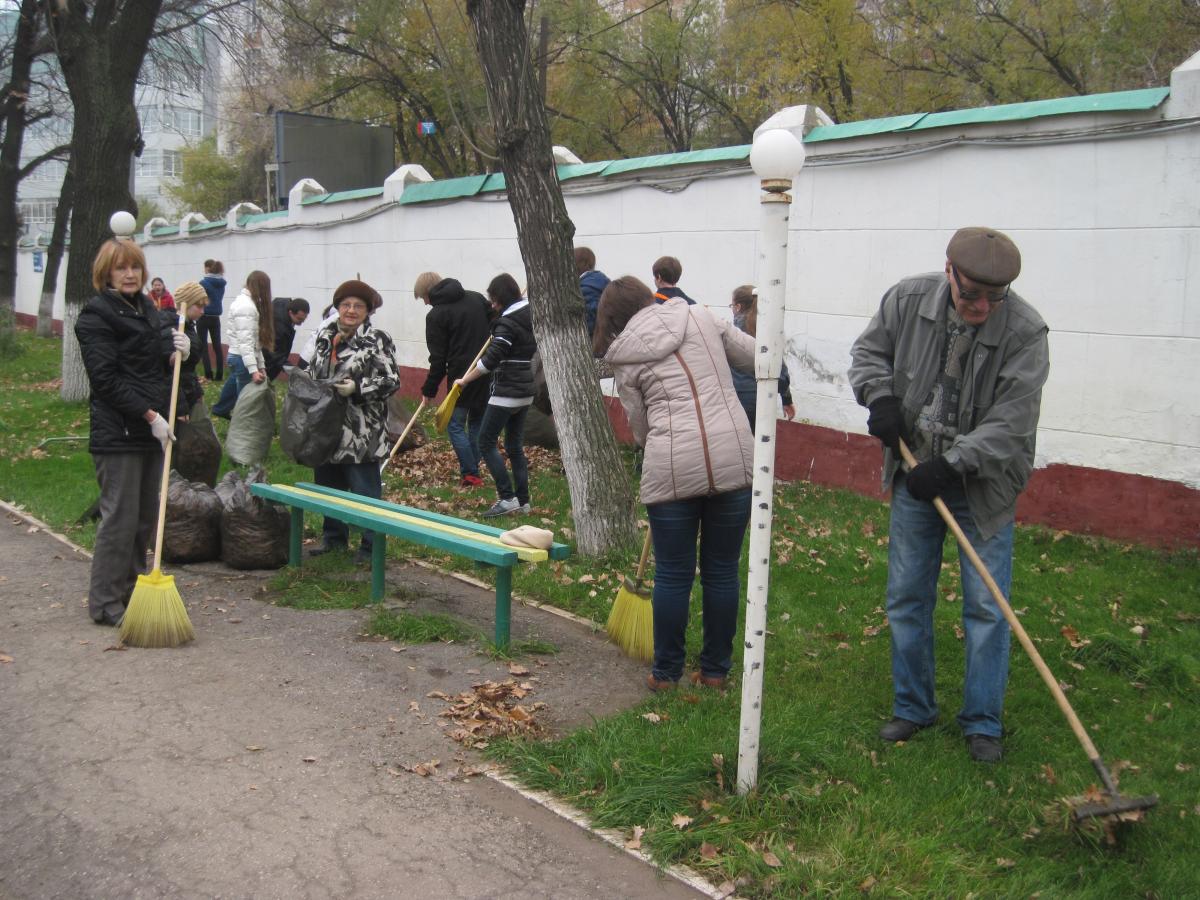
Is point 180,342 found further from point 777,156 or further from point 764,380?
point 777,156

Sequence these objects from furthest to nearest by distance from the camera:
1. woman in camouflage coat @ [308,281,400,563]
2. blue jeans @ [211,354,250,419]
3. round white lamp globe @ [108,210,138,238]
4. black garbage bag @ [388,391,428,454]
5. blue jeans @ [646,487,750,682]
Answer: round white lamp globe @ [108,210,138,238] < blue jeans @ [211,354,250,419] < black garbage bag @ [388,391,428,454] < woman in camouflage coat @ [308,281,400,563] < blue jeans @ [646,487,750,682]

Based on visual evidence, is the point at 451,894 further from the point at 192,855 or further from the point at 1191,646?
the point at 1191,646

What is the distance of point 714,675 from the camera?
4.86 meters

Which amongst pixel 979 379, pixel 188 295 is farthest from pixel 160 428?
pixel 979 379

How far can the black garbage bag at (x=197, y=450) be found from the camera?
838 cm

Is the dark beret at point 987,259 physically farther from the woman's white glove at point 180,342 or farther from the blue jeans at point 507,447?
the blue jeans at point 507,447

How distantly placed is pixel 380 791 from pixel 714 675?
59.7 inches

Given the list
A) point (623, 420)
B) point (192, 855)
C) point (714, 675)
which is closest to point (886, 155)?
point (623, 420)

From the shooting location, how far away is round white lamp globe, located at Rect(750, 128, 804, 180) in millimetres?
3590

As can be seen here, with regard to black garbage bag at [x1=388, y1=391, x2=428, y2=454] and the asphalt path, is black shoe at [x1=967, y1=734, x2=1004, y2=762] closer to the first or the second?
the asphalt path

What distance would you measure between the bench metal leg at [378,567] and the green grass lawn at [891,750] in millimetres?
194

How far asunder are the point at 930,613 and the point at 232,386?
8.96m

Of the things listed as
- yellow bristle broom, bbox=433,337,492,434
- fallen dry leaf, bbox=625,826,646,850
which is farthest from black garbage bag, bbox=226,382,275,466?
fallen dry leaf, bbox=625,826,646,850

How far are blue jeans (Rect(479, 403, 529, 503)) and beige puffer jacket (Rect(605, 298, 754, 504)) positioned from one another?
3.64 m
